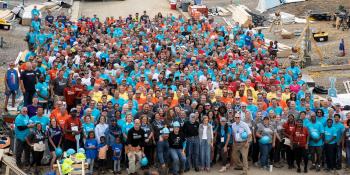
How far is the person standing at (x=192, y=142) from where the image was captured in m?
14.5

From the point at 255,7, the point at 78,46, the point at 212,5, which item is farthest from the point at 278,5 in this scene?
the point at 78,46

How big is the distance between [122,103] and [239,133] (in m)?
3.09

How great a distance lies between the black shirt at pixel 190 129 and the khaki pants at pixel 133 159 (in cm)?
121

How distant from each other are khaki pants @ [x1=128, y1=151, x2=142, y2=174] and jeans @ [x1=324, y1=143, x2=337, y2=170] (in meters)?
4.56

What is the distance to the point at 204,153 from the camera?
14781 mm

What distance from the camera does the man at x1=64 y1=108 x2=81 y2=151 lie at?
14.1 meters

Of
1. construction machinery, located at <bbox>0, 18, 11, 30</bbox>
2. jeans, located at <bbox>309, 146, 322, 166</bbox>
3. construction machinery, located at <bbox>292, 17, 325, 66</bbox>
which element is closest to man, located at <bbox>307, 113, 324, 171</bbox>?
jeans, located at <bbox>309, 146, 322, 166</bbox>

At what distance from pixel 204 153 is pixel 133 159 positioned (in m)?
1.78

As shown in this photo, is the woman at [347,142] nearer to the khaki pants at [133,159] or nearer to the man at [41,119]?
the khaki pants at [133,159]

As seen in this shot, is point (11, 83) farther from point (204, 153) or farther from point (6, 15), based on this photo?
point (6, 15)

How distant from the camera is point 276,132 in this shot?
14828 mm

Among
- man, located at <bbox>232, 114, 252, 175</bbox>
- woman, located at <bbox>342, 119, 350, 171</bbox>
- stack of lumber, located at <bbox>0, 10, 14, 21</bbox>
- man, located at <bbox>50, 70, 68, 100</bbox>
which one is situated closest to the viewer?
man, located at <bbox>232, 114, 252, 175</bbox>

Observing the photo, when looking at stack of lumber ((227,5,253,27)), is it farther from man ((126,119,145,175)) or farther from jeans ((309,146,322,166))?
man ((126,119,145,175))

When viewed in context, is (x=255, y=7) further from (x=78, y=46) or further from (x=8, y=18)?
(x=78, y=46)
